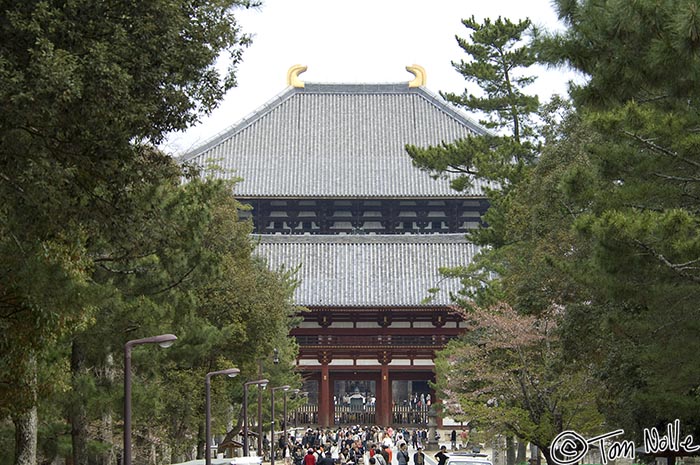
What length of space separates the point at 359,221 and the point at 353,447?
27.2m

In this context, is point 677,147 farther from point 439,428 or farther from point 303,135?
point 303,135

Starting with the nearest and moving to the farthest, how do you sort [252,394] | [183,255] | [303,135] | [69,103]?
[69,103] < [183,255] < [252,394] < [303,135]

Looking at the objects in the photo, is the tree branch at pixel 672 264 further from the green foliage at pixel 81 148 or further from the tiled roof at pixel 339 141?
the tiled roof at pixel 339 141

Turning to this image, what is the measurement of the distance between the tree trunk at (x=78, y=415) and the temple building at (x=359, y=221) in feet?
96.3

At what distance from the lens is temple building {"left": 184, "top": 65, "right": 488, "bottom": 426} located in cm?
5691

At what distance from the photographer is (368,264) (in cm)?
5912

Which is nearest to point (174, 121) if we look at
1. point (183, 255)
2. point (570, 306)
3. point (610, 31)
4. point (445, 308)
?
point (610, 31)

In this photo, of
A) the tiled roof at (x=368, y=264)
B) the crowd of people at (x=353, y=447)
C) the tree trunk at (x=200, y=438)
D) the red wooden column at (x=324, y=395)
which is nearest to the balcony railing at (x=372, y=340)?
the red wooden column at (x=324, y=395)

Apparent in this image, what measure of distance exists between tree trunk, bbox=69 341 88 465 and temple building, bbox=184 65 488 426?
1156 inches

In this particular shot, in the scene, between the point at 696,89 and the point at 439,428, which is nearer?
the point at 696,89

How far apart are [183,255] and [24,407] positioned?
549 centimetres

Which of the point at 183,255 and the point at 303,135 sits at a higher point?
the point at 303,135

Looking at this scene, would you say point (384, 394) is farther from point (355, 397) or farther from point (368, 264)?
point (355, 397)

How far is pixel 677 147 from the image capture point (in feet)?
49.5
